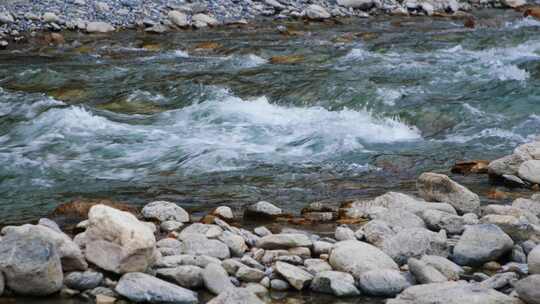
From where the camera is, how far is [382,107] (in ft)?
33.1

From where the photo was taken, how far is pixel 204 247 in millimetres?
4586

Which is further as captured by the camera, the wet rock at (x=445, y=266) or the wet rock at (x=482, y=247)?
the wet rock at (x=482, y=247)

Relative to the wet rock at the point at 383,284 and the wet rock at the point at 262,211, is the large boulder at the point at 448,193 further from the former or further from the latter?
the wet rock at the point at 383,284

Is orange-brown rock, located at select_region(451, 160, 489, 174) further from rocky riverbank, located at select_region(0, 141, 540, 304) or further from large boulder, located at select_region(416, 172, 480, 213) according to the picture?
rocky riverbank, located at select_region(0, 141, 540, 304)

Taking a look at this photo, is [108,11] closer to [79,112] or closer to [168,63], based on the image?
[168,63]

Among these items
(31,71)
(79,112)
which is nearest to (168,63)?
(31,71)

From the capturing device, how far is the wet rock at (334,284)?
419cm

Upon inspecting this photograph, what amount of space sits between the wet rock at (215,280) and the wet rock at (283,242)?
615mm

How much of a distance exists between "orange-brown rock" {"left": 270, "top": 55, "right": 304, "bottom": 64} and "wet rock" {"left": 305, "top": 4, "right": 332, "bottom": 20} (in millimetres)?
6044

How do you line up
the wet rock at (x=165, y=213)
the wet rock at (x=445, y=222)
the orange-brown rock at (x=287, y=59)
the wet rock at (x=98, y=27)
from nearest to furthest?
the wet rock at (x=445, y=222) < the wet rock at (x=165, y=213) < the orange-brown rock at (x=287, y=59) < the wet rock at (x=98, y=27)

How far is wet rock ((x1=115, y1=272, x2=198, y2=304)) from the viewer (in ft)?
13.0

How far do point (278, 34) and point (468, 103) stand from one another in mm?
7859

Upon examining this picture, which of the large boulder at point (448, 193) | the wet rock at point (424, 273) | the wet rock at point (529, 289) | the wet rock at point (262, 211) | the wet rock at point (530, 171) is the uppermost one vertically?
the wet rock at point (529, 289)

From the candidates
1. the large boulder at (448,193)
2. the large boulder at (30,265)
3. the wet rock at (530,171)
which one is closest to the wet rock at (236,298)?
the large boulder at (30,265)
